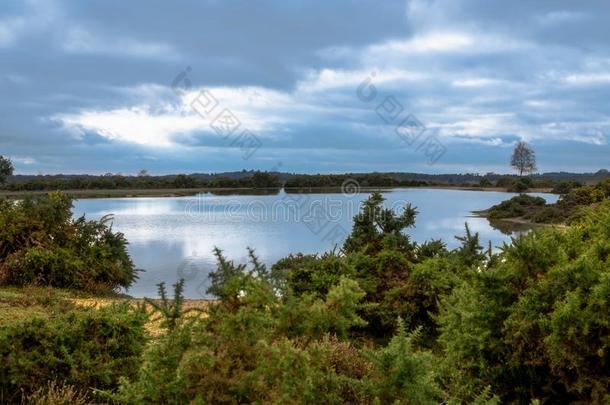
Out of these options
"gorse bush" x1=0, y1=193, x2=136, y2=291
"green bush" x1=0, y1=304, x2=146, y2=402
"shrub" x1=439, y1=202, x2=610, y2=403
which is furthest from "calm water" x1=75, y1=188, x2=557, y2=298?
"shrub" x1=439, y1=202, x2=610, y2=403

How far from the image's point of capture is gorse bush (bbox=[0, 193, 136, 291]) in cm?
1420

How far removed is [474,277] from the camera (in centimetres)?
494

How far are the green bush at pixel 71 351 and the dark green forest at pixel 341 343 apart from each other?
0.01 m

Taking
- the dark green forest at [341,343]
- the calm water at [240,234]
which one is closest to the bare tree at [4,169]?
the calm water at [240,234]

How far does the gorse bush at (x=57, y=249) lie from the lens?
14203 mm

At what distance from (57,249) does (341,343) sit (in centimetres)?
1133

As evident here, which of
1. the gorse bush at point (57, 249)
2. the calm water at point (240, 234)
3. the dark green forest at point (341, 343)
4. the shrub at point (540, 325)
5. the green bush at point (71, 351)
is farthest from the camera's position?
the calm water at point (240, 234)

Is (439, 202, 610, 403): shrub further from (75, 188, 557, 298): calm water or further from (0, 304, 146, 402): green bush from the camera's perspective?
(75, 188, 557, 298): calm water

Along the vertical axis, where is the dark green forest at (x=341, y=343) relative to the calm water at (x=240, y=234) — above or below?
above

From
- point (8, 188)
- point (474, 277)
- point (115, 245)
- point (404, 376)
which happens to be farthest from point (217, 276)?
point (8, 188)

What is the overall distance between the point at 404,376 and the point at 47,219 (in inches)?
553

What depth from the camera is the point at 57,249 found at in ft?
48.2

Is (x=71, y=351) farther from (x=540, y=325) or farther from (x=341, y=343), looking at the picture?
(x=540, y=325)

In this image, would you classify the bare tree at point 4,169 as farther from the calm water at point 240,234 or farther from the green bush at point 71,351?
the green bush at point 71,351
